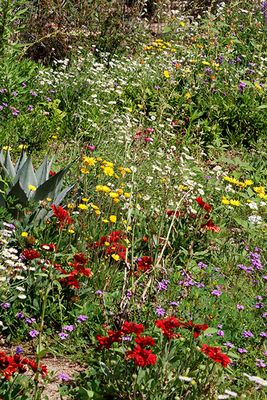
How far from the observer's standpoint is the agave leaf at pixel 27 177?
14.9 feet

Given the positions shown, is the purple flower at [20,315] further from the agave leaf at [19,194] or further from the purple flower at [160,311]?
the agave leaf at [19,194]

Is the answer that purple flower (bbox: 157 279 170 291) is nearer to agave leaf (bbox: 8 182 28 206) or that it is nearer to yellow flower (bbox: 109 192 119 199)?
yellow flower (bbox: 109 192 119 199)

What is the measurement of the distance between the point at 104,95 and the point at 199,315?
3.78 meters

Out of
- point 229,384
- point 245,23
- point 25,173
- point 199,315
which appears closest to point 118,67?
point 245,23

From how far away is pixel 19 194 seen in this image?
4.39 meters

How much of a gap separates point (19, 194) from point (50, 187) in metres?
0.23

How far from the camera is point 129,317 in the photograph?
3734 mm

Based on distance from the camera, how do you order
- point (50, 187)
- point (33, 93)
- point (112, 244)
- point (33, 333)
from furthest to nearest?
point (33, 93)
point (50, 187)
point (112, 244)
point (33, 333)

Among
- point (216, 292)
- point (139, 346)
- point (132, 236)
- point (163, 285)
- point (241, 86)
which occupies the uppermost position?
point (139, 346)

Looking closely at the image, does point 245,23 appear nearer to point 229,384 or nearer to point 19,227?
point 19,227

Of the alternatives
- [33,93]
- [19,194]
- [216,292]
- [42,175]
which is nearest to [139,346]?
[216,292]

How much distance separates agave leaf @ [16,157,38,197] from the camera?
14.9 feet

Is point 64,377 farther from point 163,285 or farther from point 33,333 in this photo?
point 163,285

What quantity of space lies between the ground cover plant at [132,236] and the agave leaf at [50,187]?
0.01 meters
